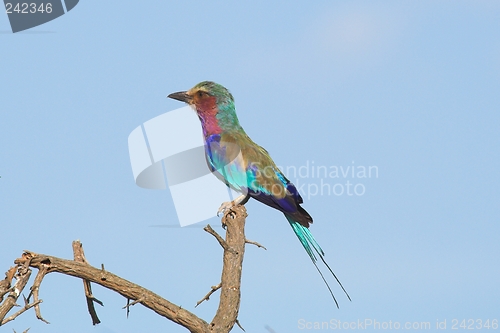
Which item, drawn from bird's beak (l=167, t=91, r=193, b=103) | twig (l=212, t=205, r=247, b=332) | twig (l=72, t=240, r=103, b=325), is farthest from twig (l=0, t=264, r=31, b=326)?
bird's beak (l=167, t=91, r=193, b=103)

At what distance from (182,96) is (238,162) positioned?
146 cm

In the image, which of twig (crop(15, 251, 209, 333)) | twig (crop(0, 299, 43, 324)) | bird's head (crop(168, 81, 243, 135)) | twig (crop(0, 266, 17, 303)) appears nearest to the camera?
twig (crop(0, 299, 43, 324))

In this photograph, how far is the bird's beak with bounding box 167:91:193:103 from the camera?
29.0 feet

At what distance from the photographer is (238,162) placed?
8078 mm

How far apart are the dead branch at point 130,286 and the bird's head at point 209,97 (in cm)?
247

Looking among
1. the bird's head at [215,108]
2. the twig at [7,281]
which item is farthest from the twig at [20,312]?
the bird's head at [215,108]

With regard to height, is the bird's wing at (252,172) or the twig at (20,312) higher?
the bird's wing at (252,172)

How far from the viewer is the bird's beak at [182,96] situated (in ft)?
29.0

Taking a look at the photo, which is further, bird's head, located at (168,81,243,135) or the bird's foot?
bird's head, located at (168,81,243,135)

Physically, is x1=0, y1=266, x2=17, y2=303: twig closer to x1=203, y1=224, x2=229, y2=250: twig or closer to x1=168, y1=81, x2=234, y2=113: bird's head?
x1=203, y1=224, x2=229, y2=250: twig

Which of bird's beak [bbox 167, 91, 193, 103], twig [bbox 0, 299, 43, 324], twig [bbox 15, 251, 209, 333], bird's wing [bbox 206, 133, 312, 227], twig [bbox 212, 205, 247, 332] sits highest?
bird's beak [bbox 167, 91, 193, 103]

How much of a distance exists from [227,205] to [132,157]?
1210 millimetres

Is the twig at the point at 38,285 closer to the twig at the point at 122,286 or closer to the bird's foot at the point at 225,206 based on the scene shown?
the twig at the point at 122,286

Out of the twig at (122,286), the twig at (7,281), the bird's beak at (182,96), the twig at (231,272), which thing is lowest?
the twig at (7,281)
